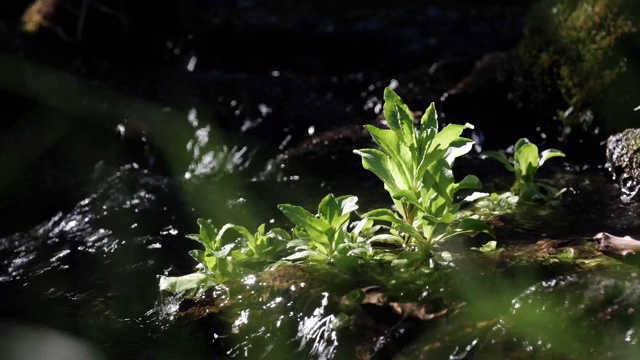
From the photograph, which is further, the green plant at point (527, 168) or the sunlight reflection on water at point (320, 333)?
the green plant at point (527, 168)

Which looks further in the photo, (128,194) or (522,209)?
(128,194)

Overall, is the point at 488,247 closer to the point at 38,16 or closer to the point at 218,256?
the point at 218,256

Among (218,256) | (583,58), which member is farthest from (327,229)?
(583,58)

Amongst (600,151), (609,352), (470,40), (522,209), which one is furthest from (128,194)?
(470,40)

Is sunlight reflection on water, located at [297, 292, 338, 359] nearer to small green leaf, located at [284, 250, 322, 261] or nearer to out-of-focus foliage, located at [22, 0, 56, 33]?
small green leaf, located at [284, 250, 322, 261]

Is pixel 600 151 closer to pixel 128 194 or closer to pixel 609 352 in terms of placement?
pixel 609 352

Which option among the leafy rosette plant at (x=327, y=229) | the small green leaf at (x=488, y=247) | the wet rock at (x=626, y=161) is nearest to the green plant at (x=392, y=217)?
the leafy rosette plant at (x=327, y=229)

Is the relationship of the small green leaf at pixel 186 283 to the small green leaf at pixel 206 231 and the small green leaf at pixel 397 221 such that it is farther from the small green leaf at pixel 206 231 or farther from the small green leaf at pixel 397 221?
the small green leaf at pixel 397 221
